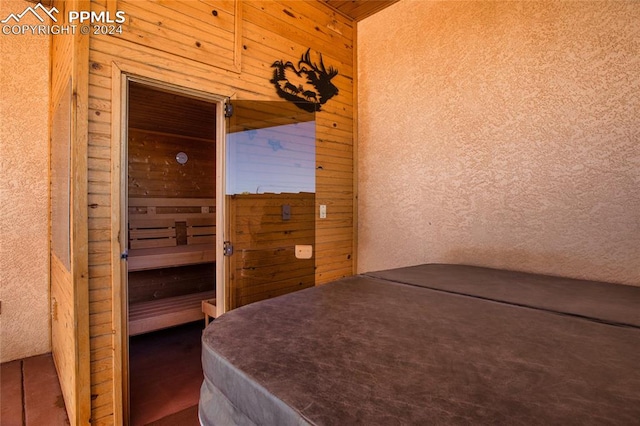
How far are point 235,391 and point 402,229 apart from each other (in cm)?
229

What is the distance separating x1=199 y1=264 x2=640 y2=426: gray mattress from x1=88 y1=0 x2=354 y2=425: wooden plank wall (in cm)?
122

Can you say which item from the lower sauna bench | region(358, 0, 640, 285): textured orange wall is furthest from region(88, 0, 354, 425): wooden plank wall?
the lower sauna bench

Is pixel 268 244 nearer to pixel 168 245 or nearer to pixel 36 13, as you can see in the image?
pixel 168 245

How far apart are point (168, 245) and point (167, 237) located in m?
0.10

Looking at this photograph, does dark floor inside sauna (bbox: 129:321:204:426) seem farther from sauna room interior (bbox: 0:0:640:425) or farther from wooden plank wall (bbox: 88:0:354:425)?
wooden plank wall (bbox: 88:0:354:425)

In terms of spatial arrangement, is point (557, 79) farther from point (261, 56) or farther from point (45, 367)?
point (45, 367)

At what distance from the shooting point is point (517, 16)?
6.99 ft

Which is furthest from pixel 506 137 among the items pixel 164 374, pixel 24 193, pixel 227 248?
pixel 24 193

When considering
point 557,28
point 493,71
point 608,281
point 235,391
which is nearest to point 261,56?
point 493,71

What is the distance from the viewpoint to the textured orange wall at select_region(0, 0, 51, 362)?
2.69m

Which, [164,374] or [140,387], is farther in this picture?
[164,374]

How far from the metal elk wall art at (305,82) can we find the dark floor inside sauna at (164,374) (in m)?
2.43

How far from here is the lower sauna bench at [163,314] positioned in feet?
9.09

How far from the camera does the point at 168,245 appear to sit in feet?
13.4
